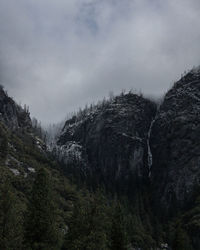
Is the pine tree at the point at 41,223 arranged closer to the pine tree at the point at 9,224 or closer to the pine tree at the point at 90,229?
the pine tree at the point at 9,224

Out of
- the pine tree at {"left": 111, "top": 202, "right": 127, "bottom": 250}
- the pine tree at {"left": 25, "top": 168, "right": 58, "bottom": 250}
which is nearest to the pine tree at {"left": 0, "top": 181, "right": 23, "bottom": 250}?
the pine tree at {"left": 25, "top": 168, "right": 58, "bottom": 250}

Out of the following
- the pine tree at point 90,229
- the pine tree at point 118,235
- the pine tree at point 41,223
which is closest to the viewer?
the pine tree at point 41,223

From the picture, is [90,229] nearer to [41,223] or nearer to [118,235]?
[41,223]

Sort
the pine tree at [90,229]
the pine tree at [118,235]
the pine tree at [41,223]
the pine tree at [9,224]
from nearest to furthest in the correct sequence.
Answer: the pine tree at [9,224]
the pine tree at [41,223]
the pine tree at [90,229]
the pine tree at [118,235]

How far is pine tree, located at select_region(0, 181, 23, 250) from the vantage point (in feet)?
131

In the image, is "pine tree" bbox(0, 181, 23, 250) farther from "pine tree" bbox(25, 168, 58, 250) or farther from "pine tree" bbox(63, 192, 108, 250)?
"pine tree" bbox(63, 192, 108, 250)

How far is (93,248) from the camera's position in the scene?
136 ft

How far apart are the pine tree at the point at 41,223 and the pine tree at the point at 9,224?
1.27m

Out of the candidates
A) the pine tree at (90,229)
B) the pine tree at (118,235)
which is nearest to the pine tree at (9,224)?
the pine tree at (90,229)

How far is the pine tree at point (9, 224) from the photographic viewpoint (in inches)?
1567

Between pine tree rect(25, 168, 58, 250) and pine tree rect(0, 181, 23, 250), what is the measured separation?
4.17 feet

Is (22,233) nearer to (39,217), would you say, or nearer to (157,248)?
(39,217)

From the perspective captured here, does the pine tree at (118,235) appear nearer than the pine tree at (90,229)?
No

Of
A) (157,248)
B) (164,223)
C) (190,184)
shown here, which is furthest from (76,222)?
(190,184)
